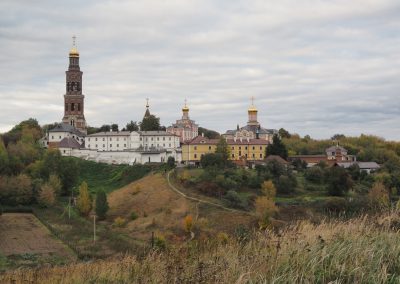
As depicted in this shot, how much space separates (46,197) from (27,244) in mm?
11169

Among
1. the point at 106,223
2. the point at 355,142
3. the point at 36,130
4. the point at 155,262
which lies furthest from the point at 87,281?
the point at 355,142

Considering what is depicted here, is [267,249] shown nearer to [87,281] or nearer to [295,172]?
[87,281]

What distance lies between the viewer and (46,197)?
39.0 m

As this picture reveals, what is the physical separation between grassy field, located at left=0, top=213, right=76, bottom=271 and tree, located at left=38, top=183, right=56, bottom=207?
223 centimetres

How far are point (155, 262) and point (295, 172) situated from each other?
146 feet

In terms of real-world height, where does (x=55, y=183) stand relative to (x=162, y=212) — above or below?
above

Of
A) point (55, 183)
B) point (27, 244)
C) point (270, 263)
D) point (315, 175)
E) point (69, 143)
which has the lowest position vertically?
point (27, 244)

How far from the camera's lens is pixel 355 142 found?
77.2 meters

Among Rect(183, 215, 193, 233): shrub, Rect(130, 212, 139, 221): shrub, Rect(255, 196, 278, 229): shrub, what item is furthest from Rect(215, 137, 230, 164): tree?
Rect(183, 215, 193, 233): shrub

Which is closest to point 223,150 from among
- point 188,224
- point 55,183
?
point 55,183

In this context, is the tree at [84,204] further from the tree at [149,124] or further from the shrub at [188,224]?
the tree at [149,124]

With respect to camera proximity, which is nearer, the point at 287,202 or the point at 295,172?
the point at 287,202

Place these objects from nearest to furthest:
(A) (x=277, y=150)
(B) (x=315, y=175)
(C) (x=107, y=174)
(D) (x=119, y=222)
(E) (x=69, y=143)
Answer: (D) (x=119, y=222) → (B) (x=315, y=175) → (C) (x=107, y=174) → (A) (x=277, y=150) → (E) (x=69, y=143)

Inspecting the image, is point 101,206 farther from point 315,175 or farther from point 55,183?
point 315,175
